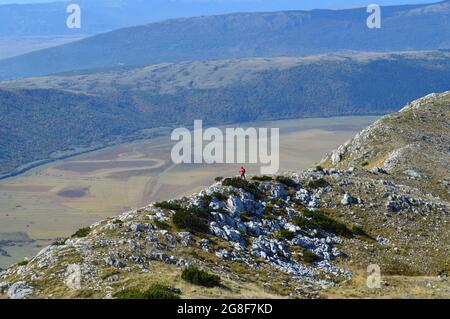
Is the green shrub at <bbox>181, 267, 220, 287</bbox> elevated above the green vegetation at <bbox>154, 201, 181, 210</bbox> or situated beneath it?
situated beneath

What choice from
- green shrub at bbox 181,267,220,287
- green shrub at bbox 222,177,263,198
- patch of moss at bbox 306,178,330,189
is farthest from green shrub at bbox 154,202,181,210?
patch of moss at bbox 306,178,330,189

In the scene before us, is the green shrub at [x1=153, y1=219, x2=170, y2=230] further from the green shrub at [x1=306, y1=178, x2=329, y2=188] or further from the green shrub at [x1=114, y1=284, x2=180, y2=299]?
the green shrub at [x1=306, y1=178, x2=329, y2=188]

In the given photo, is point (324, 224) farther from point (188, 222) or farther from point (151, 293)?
point (151, 293)

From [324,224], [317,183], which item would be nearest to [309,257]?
[324,224]

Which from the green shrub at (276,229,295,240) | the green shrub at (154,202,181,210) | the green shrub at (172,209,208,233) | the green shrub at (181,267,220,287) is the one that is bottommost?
the green shrub at (276,229,295,240)
